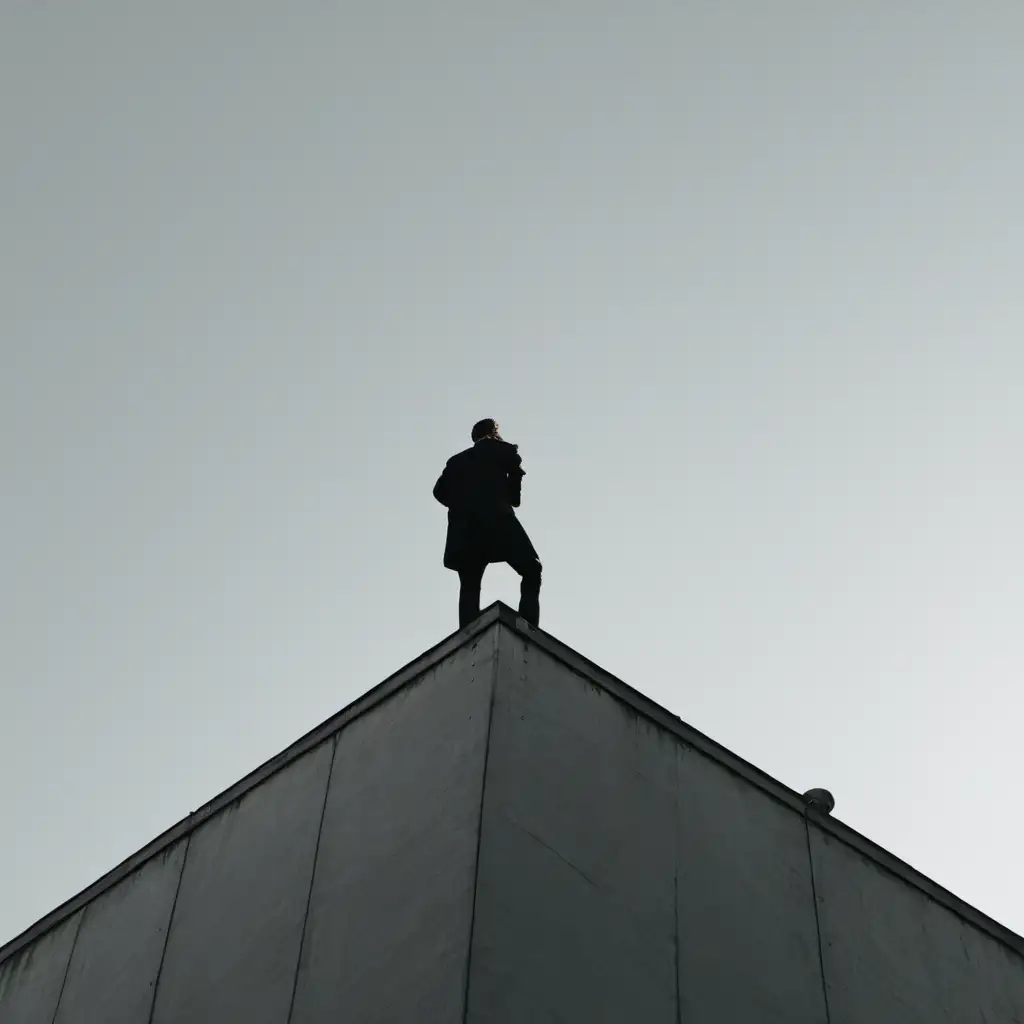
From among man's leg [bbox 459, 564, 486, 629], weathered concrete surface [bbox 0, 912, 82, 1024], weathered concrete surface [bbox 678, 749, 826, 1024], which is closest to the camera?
weathered concrete surface [bbox 678, 749, 826, 1024]

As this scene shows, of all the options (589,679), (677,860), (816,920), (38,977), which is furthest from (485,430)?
(38,977)

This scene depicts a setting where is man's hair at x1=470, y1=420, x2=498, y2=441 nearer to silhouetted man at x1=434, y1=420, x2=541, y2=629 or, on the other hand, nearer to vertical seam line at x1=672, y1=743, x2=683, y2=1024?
silhouetted man at x1=434, y1=420, x2=541, y2=629

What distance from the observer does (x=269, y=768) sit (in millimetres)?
10484

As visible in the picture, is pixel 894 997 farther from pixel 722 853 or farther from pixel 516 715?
pixel 516 715

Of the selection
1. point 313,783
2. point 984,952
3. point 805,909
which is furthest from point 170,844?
point 984,952

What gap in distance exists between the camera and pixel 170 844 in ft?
36.4

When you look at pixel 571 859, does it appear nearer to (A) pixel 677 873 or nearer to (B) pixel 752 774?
(A) pixel 677 873

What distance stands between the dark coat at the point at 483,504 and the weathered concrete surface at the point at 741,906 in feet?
8.68

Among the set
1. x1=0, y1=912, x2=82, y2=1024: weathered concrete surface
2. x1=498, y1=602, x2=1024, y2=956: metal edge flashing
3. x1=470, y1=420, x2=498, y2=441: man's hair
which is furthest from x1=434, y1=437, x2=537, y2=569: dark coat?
x1=0, y1=912, x2=82, y2=1024: weathered concrete surface

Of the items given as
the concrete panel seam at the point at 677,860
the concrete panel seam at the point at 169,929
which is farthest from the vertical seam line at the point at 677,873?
the concrete panel seam at the point at 169,929

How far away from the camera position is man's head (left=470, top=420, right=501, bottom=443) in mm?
12750

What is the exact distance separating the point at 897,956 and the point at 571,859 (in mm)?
3287

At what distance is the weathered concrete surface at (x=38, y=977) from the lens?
37.7 ft

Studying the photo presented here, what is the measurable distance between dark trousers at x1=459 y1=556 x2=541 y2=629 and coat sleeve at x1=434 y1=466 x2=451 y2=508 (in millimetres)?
801
